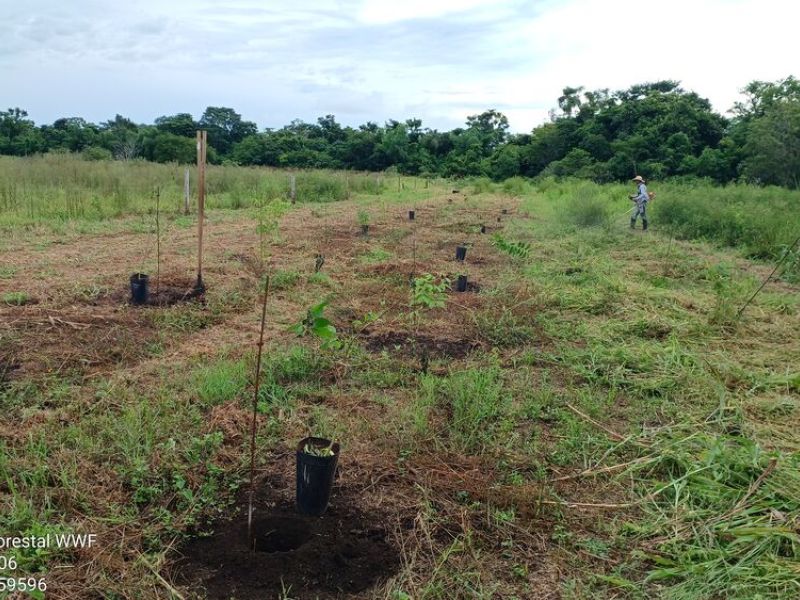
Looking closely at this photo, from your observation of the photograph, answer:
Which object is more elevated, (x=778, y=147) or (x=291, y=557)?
(x=778, y=147)

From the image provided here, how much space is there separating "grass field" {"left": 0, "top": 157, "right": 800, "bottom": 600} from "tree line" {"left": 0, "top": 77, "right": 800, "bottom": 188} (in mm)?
16454

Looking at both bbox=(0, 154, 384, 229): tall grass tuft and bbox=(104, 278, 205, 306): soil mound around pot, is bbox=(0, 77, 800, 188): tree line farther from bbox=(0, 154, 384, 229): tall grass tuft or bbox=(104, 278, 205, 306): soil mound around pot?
bbox=(104, 278, 205, 306): soil mound around pot

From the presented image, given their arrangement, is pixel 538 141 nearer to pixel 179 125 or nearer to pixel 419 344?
pixel 179 125

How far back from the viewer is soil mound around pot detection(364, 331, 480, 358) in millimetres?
4652

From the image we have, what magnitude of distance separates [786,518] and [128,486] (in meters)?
2.90

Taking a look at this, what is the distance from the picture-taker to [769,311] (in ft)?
19.6

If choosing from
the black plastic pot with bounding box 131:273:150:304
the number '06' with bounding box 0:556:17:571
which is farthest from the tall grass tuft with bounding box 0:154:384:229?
the number '06' with bounding box 0:556:17:571

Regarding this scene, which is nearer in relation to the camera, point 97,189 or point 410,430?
point 410,430

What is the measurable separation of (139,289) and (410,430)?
3.35 metres

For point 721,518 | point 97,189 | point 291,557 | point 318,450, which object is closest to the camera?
point 291,557

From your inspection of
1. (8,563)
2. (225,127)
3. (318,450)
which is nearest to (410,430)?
(318,450)

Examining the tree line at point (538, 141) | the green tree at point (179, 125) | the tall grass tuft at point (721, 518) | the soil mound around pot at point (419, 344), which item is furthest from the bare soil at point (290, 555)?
the green tree at point (179, 125)

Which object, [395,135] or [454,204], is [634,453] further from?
[395,135]

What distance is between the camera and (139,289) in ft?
17.6
